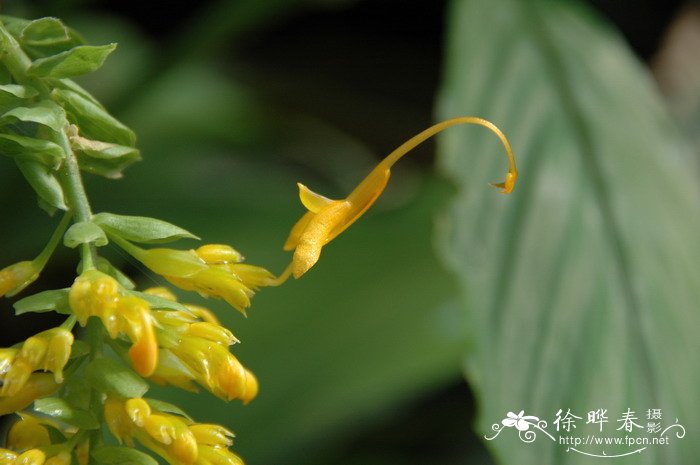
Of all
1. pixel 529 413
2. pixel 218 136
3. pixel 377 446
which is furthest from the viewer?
pixel 218 136

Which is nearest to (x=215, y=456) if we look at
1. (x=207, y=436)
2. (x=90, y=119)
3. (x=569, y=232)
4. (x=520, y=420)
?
(x=207, y=436)

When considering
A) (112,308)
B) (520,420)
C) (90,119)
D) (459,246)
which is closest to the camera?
(112,308)

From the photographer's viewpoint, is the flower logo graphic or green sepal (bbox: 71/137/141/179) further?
the flower logo graphic

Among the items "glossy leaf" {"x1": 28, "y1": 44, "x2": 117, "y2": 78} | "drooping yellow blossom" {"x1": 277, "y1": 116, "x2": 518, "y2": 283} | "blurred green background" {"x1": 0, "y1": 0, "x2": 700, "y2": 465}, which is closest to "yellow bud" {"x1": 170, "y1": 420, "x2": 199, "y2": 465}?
"drooping yellow blossom" {"x1": 277, "y1": 116, "x2": 518, "y2": 283}

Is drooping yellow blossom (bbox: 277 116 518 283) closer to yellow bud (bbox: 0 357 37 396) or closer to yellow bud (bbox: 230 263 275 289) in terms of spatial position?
yellow bud (bbox: 230 263 275 289)

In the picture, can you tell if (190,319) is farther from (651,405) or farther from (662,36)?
(662,36)

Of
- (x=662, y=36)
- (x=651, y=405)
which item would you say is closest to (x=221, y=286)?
(x=651, y=405)

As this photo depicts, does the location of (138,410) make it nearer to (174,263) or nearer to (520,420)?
(174,263)
